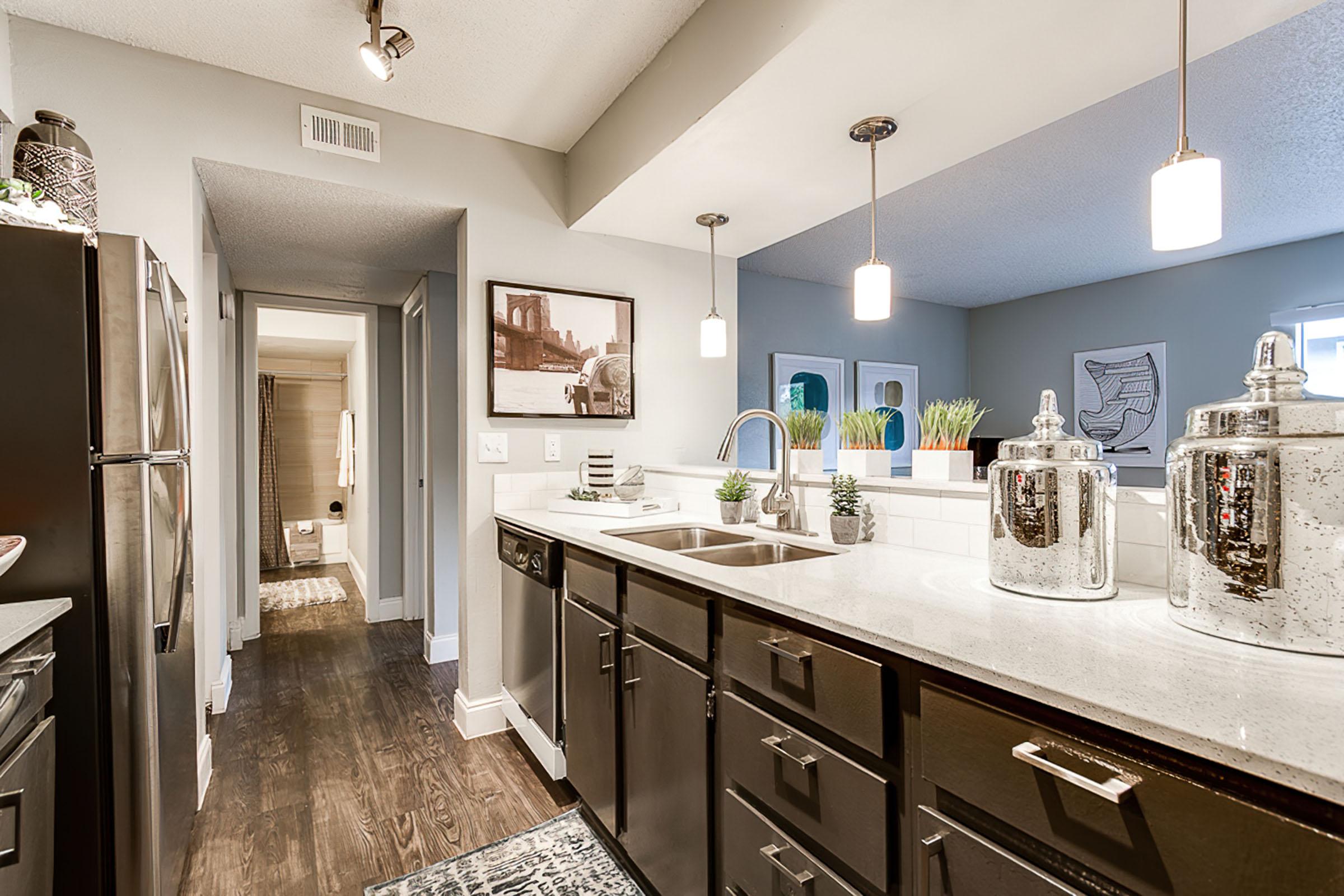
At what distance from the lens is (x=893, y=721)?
3.00 ft

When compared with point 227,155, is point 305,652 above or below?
below

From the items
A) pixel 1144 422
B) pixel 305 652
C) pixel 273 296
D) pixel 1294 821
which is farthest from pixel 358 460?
pixel 1144 422

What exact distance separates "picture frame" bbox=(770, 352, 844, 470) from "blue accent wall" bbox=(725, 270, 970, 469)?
0.06 metres

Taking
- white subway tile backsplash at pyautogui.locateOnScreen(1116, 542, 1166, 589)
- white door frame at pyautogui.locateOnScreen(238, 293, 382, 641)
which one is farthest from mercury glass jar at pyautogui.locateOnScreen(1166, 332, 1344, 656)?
white door frame at pyautogui.locateOnScreen(238, 293, 382, 641)

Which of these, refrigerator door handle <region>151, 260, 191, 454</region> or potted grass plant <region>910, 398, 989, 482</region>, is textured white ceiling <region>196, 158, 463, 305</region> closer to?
refrigerator door handle <region>151, 260, 191, 454</region>

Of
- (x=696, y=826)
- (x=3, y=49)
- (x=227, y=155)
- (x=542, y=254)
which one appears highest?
(x=3, y=49)

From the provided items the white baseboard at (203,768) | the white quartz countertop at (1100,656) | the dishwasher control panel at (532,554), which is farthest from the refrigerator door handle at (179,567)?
the white quartz countertop at (1100,656)

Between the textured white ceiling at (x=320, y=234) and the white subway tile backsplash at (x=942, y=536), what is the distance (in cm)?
217

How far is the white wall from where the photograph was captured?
1.98 m

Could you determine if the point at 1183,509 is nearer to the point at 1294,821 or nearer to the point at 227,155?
the point at 1294,821

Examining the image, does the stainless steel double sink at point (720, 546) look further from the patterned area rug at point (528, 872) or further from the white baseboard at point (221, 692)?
the white baseboard at point (221, 692)

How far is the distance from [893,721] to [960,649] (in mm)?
162

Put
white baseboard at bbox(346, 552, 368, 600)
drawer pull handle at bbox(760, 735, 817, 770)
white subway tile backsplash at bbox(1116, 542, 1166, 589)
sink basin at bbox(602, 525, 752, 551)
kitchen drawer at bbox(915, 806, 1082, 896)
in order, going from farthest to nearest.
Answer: white baseboard at bbox(346, 552, 368, 600) < sink basin at bbox(602, 525, 752, 551) < white subway tile backsplash at bbox(1116, 542, 1166, 589) < drawer pull handle at bbox(760, 735, 817, 770) < kitchen drawer at bbox(915, 806, 1082, 896)

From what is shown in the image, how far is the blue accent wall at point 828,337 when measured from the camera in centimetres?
486
